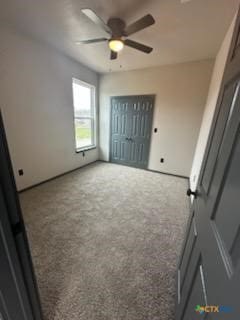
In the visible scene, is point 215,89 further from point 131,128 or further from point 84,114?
point 84,114

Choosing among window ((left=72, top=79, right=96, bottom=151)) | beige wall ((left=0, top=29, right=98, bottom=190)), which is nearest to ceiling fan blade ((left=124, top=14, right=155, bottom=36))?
beige wall ((left=0, top=29, right=98, bottom=190))

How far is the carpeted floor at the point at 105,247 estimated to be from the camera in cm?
114

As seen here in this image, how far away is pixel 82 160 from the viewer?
4168mm

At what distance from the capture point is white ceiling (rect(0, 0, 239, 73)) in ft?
5.50

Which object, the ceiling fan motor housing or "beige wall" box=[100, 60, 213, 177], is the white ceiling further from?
"beige wall" box=[100, 60, 213, 177]

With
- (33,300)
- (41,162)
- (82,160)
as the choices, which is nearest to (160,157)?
(82,160)

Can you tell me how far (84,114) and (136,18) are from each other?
2549mm

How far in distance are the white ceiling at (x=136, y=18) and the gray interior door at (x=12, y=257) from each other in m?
2.12

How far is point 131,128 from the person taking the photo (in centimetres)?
416

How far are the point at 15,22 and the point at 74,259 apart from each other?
3212mm

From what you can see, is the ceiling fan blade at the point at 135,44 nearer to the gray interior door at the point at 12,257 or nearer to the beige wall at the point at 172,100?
the beige wall at the point at 172,100

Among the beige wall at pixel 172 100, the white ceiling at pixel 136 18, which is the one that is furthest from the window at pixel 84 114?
the white ceiling at pixel 136 18

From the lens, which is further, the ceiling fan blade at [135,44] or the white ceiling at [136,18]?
the ceiling fan blade at [135,44]

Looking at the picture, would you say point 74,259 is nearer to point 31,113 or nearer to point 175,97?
point 31,113
